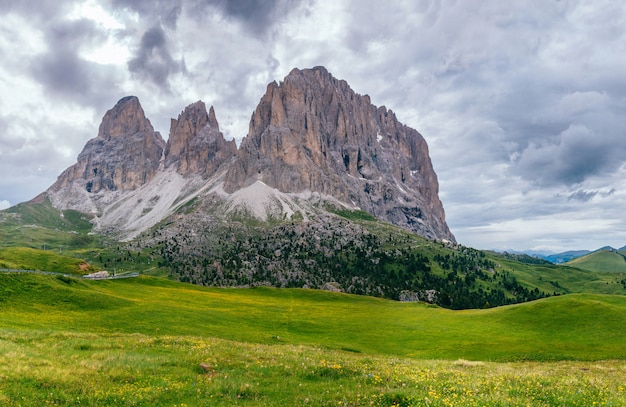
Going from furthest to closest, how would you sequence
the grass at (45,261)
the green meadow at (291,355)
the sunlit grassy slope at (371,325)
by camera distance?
the grass at (45,261) < the sunlit grassy slope at (371,325) < the green meadow at (291,355)

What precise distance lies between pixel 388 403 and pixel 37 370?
60.7 feet

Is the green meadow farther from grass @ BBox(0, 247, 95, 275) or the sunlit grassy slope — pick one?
grass @ BBox(0, 247, 95, 275)

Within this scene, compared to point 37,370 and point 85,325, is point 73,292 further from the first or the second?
point 37,370

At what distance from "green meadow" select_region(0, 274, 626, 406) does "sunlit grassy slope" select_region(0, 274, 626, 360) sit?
0.27m

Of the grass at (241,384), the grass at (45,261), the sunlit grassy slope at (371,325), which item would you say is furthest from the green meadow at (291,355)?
the grass at (45,261)

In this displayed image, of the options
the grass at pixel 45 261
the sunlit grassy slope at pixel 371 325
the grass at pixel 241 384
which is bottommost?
the sunlit grassy slope at pixel 371 325

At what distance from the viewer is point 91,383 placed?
1827 centimetres

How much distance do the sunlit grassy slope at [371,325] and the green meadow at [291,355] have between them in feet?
0.88

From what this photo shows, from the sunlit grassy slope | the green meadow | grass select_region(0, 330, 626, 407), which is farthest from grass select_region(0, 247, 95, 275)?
grass select_region(0, 330, 626, 407)

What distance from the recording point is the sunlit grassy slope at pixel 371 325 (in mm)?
48375

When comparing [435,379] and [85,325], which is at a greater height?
[435,379]

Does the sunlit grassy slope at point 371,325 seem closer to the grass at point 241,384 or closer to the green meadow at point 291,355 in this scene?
the green meadow at point 291,355

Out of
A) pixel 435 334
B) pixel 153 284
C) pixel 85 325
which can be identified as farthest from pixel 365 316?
pixel 153 284

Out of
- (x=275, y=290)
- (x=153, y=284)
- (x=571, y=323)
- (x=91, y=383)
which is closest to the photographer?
(x=91, y=383)
